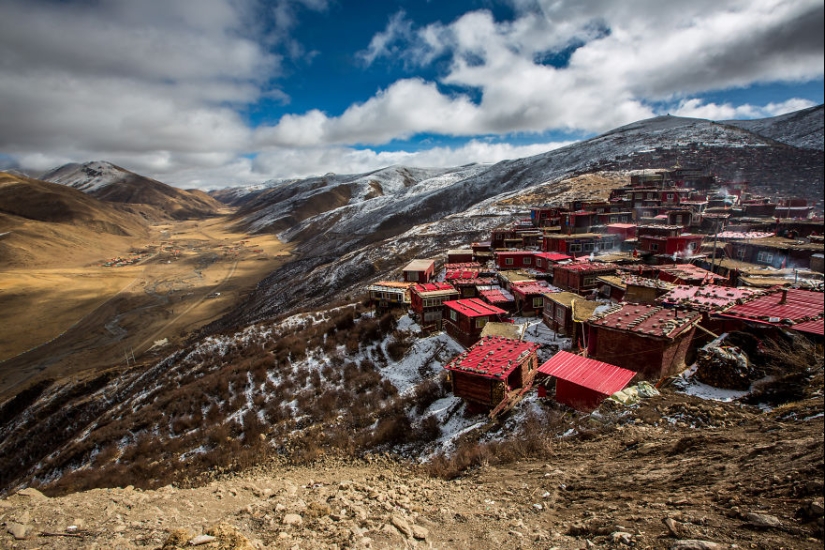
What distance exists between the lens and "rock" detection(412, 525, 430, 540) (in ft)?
19.8

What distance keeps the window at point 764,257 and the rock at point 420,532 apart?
31639 mm

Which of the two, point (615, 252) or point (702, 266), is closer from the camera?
point (702, 266)

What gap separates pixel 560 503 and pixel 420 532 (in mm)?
2378

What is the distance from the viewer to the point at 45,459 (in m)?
21.1

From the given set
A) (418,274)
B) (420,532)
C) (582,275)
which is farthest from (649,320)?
(418,274)

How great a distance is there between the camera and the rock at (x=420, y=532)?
6.03 meters

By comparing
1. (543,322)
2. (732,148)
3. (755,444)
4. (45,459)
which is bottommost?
(45,459)

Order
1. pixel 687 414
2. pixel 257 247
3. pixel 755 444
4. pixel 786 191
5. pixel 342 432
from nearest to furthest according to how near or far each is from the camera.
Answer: pixel 755 444, pixel 687 414, pixel 342 432, pixel 786 191, pixel 257 247

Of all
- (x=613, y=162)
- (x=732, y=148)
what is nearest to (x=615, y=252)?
(x=613, y=162)

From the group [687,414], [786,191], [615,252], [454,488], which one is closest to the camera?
[454,488]

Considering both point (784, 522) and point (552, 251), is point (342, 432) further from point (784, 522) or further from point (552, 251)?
point (552, 251)

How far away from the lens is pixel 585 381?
37.9 ft

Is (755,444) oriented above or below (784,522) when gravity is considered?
below

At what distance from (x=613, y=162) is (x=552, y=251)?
68.9 metres
